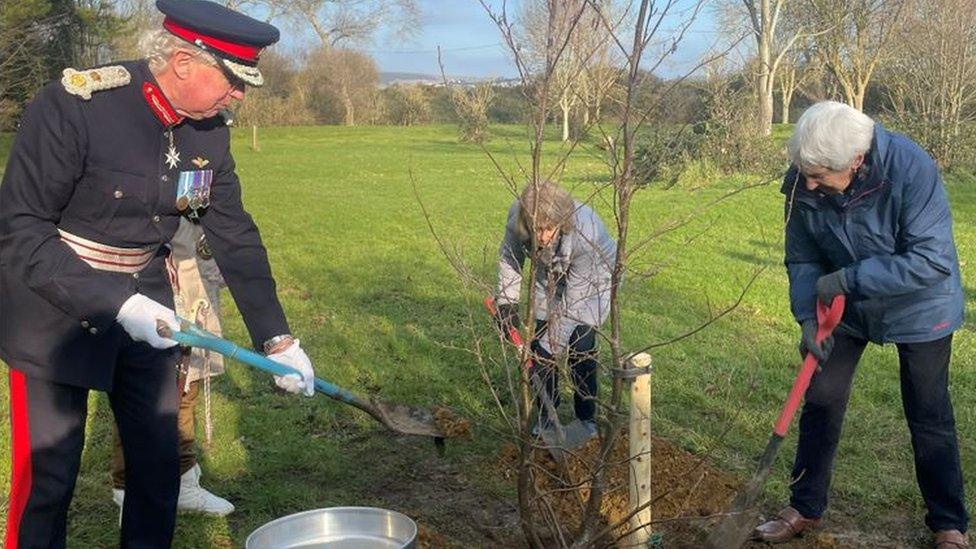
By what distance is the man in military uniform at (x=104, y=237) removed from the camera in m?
2.55

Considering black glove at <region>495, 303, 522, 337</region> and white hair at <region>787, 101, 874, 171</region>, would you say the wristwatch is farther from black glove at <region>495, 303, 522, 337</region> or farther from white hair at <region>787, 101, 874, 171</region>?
white hair at <region>787, 101, 874, 171</region>

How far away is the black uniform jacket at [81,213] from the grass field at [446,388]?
3.28 feet

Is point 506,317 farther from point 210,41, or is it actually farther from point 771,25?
point 771,25

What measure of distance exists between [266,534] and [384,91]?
4387 cm

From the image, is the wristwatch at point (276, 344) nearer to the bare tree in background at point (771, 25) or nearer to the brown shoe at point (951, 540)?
the brown shoe at point (951, 540)

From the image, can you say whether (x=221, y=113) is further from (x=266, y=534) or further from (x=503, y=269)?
(x=503, y=269)

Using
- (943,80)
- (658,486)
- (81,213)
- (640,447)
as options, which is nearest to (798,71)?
(943,80)

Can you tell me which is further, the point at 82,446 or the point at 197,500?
the point at 197,500

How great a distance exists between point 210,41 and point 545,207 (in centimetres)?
129

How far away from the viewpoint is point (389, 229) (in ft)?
41.6

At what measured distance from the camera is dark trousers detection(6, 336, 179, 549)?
2.68 m

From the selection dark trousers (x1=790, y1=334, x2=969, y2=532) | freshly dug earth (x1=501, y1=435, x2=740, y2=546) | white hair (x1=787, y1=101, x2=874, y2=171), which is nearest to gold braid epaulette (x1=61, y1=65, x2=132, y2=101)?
freshly dug earth (x1=501, y1=435, x2=740, y2=546)

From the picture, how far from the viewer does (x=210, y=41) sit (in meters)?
2.63

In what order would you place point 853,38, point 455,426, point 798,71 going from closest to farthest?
1. point 455,426
2. point 853,38
3. point 798,71
